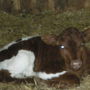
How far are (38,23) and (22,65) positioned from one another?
3.37m

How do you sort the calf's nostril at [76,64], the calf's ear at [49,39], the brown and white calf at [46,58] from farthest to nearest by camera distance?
the calf's ear at [49,39] → the brown and white calf at [46,58] → the calf's nostril at [76,64]

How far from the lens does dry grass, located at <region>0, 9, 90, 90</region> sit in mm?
8852

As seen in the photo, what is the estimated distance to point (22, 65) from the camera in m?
6.20

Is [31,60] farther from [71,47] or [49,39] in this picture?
[71,47]

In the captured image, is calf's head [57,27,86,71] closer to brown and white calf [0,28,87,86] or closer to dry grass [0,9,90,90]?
brown and white calf [0,28,87,86]

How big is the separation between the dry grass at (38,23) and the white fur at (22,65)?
6.64ft

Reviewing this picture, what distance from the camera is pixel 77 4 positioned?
10.1 metres

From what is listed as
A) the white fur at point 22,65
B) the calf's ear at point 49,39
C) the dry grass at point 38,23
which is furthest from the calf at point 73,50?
the dry grass at point 38,23

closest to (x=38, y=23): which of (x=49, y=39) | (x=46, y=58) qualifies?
(x=46, y=58)

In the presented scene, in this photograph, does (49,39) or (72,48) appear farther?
(49,39)

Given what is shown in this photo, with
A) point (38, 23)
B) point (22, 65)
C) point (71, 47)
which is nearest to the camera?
point (71, 47)

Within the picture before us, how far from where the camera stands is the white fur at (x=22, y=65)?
6195 millimetres

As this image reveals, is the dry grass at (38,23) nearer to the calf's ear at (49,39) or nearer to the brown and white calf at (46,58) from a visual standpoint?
the brown and white calf at (46,58)

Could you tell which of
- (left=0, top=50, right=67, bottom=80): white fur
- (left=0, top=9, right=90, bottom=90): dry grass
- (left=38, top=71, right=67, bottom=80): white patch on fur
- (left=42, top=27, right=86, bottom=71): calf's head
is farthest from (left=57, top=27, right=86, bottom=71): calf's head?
(left=0, top=9, right=90, bottom=90): dry grass
